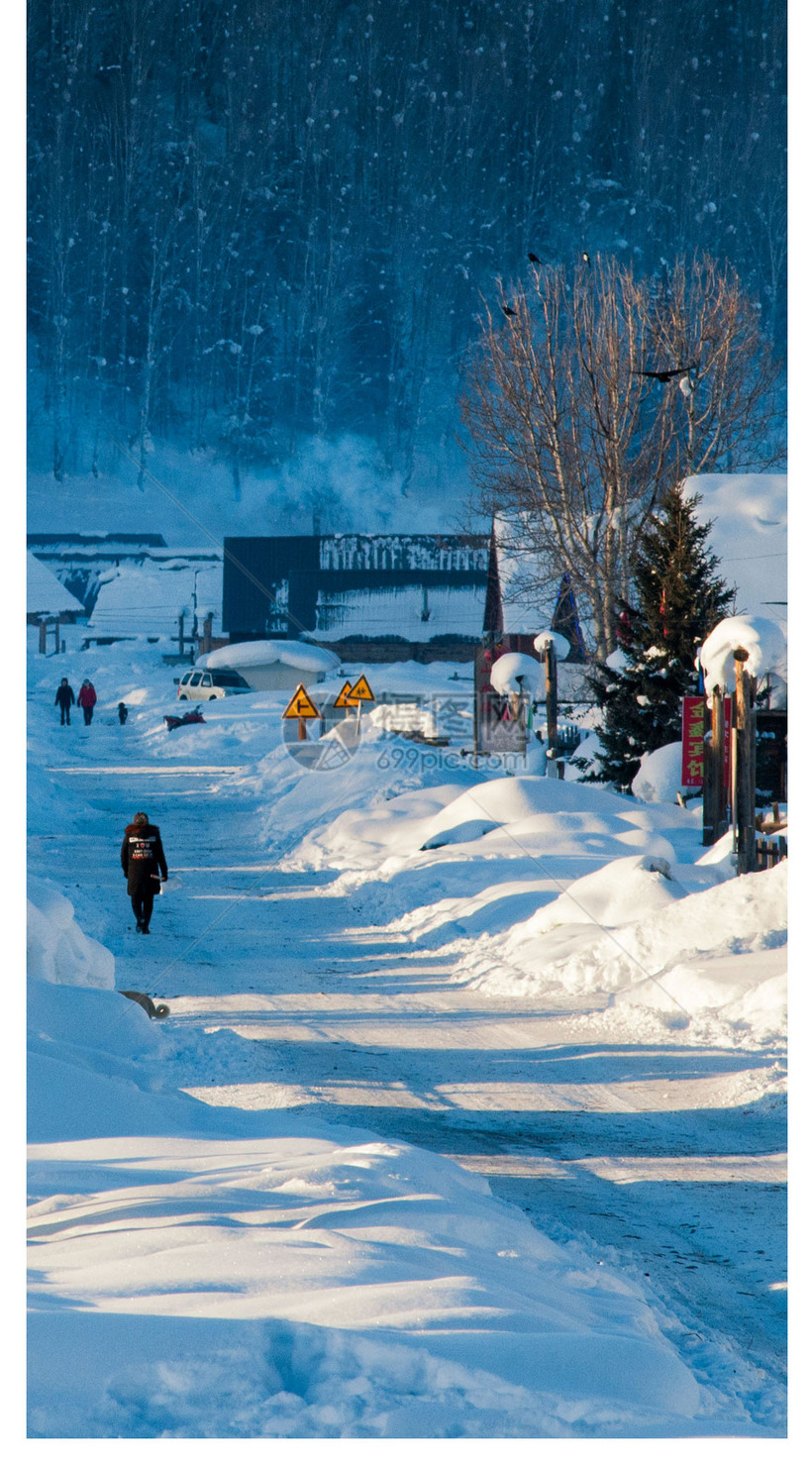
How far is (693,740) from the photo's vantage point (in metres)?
17.1

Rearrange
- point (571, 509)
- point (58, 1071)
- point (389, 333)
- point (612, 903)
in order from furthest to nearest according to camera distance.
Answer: point (389, 333) < point (571, 509) < point (612, 903) < point (58, 1071)

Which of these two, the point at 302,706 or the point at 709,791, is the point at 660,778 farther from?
the point at 302,706

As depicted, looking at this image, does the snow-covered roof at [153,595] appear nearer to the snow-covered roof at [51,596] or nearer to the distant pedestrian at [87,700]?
the snow-covered roof at [51,596]

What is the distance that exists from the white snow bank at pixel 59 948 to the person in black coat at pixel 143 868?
8.34 feet

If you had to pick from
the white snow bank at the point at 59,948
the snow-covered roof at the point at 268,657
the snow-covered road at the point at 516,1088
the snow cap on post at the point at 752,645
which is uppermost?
the snow-covered roof at the point at 268,657

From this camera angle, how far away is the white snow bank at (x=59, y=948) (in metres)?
8.02

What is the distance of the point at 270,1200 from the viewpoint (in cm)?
401

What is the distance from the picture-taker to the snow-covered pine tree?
21625 mm

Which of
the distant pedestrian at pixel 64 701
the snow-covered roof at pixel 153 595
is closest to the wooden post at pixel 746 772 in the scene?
the distant pedestrian at pixel 64 701

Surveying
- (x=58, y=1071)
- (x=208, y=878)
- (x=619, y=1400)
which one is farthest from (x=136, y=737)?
(x=619, y=1400)

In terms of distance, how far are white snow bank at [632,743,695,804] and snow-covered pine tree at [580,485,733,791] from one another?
1.15 metres

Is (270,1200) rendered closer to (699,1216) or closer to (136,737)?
(699,1216)

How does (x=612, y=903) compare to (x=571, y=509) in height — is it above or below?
below

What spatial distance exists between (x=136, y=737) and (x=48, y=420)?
89370 millimetres
